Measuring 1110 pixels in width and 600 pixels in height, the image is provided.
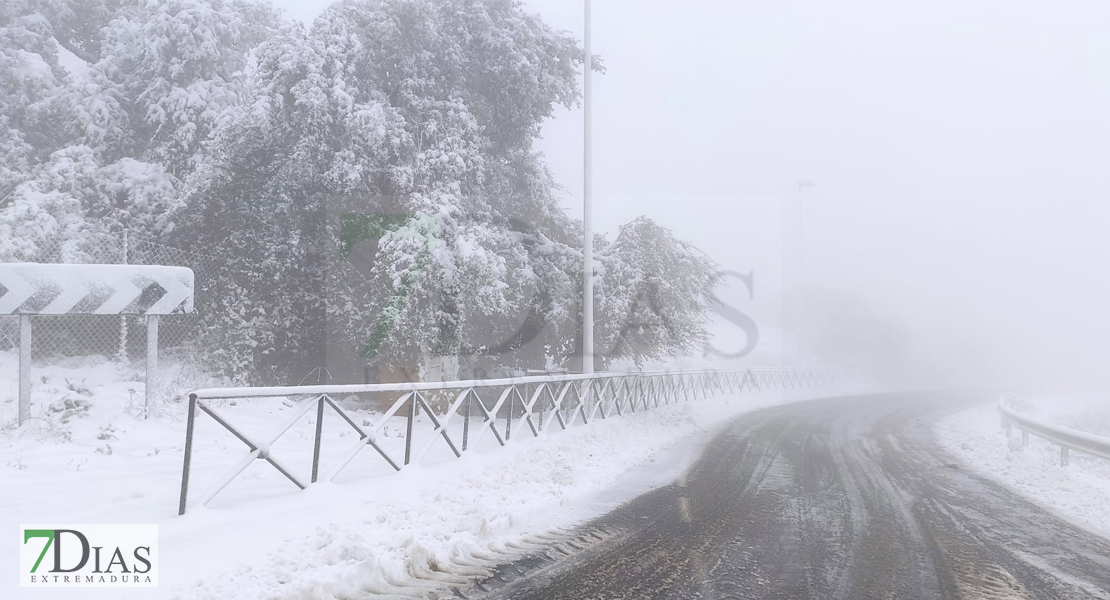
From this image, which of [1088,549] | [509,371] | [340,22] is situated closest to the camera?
[1088,549]

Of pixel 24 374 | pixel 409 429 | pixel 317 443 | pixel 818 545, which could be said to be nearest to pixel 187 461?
pixel 317 443

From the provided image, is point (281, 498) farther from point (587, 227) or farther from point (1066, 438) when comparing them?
point (1066, 438)

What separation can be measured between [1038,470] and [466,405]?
922cm

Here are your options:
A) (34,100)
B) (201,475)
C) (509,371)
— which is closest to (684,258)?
(509,371)

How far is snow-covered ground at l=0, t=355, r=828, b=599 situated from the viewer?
4766 mm

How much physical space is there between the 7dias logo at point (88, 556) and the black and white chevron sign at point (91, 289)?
471 centimetres

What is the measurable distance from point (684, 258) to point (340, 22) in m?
9.89

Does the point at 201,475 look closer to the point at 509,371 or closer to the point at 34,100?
the point at 509,371

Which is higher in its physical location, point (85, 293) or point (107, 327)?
point (85, 293)

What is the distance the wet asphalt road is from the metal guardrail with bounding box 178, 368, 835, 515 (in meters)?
2.40

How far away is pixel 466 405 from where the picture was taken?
9.60 metres

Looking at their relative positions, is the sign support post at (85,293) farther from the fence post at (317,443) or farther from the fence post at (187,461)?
the fence post at (187,461)

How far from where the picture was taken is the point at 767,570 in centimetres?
543

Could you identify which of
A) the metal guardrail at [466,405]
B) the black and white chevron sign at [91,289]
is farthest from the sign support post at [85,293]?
the metal guardrail at [466,405]
